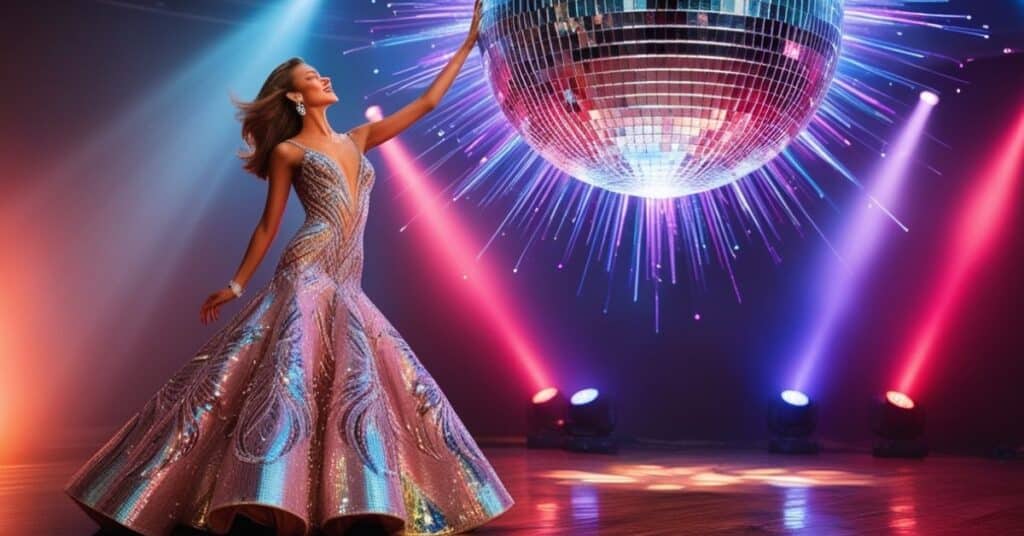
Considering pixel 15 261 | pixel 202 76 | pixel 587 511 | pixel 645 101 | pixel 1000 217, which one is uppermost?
pixel 202 76

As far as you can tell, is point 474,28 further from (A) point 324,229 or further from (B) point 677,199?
(B) point 677,199

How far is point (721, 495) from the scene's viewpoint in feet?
12.3

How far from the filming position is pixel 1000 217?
5668 mm

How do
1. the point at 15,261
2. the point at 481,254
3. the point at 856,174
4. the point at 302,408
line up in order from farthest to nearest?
1. the point at 481,254
2. the point at 856,174
3. the point at 15,261
4. the point at 302,408

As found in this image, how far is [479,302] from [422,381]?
3.65 metres

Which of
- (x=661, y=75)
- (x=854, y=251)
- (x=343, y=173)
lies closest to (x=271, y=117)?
(x=343, y=173)

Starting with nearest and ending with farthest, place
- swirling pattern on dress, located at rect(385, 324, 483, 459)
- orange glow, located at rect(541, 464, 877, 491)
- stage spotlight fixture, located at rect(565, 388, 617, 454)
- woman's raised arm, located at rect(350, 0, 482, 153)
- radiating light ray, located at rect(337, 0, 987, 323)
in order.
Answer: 1. swirling pattern on dress, located at rect(385, 324, 483, 459)
2. woman's raised arm, located at rect(350, 0, 482, 153)
3. orange glow, located at rect(541, 464, 877, 491)
4. stage spotlight fixture, located at rect(565, 388, 617, 454)
5. radiating light ray, located at rect(337, 0, 987, 323)

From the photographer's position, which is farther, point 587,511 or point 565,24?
point 587,511

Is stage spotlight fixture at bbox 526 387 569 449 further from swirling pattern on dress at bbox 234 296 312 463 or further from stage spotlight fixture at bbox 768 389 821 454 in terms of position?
swirling pattern on dress at bbox 234 296 312 463

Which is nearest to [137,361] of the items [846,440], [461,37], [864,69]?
[461,37]

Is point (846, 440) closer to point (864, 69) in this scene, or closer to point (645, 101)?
point (864, 69)

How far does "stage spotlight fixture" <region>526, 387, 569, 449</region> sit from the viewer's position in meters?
5.98

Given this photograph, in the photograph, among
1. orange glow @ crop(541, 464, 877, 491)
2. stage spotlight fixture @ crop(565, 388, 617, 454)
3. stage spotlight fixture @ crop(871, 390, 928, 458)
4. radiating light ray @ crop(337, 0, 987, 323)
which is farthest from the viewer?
radiating light ray @ crop(337, 0, 987, 323)

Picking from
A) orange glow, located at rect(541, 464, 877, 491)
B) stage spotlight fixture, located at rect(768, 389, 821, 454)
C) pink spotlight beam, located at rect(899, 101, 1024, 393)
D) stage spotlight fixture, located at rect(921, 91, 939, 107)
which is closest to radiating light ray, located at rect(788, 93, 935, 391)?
stage spotlight fixture, located at rect(921, 91, 939, 107)
